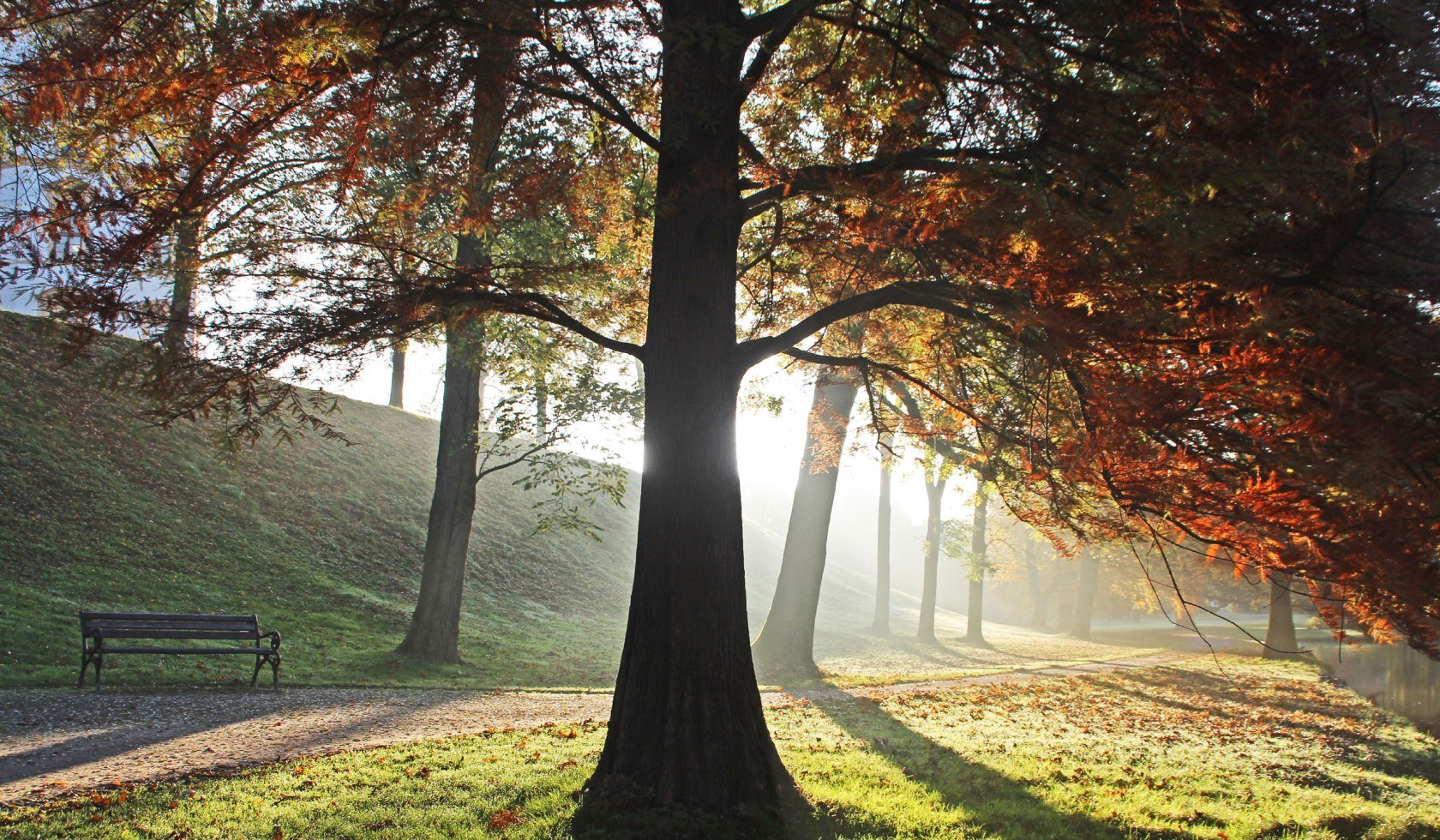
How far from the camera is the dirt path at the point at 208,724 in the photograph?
19.2 ft

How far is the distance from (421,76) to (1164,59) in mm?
4446

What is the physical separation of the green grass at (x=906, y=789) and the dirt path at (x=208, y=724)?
0.58 metres

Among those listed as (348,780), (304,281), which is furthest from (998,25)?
(348,780)

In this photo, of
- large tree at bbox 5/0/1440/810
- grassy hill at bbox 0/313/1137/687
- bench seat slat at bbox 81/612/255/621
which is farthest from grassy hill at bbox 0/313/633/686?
large tree at bbox 5/0/1440/810

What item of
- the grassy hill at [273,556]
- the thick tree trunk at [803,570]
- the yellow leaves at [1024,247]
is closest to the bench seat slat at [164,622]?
the grassy hill at [273,556]

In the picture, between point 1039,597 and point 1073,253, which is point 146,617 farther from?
point 1039,597

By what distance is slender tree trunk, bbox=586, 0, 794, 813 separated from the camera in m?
5.26

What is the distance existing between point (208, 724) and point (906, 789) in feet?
20.0

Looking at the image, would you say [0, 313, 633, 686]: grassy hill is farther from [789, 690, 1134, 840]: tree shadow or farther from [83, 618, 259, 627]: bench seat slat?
[789, 690, 1134, 840]: tree shadow

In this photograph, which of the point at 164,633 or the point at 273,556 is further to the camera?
the point at 273,556

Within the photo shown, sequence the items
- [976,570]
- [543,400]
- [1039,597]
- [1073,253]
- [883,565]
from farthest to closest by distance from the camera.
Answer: [1039,597]
[883,565]
[976,570]
[543,400]
[1073,253]

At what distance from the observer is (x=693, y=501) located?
219 inches

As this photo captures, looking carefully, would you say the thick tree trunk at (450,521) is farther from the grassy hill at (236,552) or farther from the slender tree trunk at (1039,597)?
the slender tree trunk at (1039,597)

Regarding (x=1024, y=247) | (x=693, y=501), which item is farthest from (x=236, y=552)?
(x=1024, y=247)
